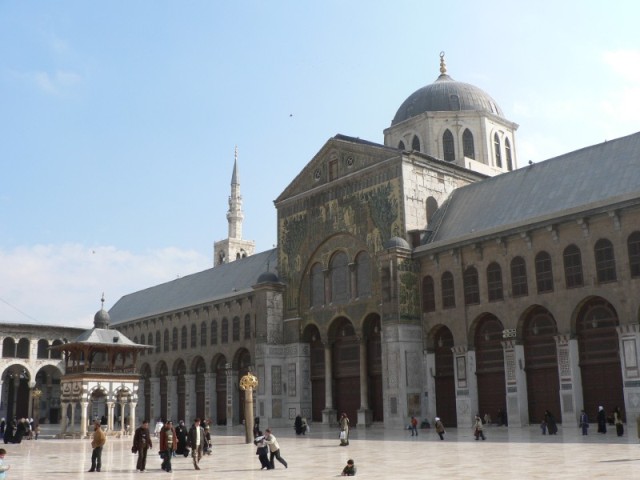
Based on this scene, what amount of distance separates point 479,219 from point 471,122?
14415 mm

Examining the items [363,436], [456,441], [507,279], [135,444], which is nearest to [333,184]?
[507,279]

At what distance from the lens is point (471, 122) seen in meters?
50.2

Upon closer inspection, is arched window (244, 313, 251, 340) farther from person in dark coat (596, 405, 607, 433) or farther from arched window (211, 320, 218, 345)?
person in dark coat (596, 405, 607, 433)

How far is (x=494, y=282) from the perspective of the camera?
35188 millimetres

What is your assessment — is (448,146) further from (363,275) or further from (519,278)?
(519,278)

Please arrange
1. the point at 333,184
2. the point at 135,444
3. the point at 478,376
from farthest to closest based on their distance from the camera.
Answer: the point at 333,184
the point at 478,376
the point at 135,444

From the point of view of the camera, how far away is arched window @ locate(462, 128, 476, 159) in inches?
1955

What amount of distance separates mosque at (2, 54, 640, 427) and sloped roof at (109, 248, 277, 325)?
315 centimetres

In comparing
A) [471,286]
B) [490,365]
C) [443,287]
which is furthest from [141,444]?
[443,287]

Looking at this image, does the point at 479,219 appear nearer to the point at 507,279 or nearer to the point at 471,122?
the point at 507,279

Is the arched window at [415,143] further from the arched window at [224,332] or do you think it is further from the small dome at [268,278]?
the arched window at [224,332]

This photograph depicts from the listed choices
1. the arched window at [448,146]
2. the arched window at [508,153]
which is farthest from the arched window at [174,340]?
the arched window at [508,153]

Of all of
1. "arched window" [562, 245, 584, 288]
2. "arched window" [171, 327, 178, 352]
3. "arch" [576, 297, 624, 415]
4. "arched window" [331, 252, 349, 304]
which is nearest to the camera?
"arch" [576, 297, 624, 415]

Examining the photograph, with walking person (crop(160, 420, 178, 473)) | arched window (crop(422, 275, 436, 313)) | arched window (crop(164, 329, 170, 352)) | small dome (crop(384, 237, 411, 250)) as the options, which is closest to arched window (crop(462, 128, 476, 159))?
small dome (crop(384, 237, 411, 250))
